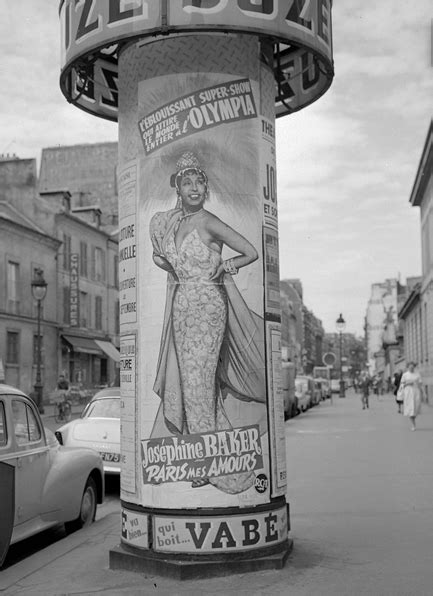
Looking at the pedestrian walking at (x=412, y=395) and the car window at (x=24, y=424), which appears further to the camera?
the pedestrian walking at (x=412, y=395)

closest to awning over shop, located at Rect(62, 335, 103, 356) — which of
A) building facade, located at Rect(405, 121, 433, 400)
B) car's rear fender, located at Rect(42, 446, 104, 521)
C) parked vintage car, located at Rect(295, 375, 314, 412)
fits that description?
parked vintage car, located at Rect(295, 375, 314, 412)

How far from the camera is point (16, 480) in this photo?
294 inches

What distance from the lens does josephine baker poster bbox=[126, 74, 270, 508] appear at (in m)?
6.37

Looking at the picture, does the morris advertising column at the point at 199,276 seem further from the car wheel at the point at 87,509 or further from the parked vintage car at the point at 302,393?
the parked vintage car at the point at 302,393

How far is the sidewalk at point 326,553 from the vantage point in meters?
5.87

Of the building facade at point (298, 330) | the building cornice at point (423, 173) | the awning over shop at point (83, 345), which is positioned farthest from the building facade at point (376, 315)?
the awning over shop at point (83, 345)

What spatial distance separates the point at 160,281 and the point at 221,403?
110 cm

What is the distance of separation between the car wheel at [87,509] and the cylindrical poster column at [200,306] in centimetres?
259

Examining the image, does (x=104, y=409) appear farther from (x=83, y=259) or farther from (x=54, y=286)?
(x=83, y=259)

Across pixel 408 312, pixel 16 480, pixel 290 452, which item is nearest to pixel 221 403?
pixel 16 480

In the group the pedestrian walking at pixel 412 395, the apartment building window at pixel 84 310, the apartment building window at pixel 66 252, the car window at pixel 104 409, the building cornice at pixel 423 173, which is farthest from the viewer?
the apartment building window at pixel 84 310

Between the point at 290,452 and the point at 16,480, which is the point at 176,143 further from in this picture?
the point at 290,452

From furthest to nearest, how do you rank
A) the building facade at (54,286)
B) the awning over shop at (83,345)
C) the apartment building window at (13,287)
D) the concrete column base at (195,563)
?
the awning over shop at (83,345) → the building facade at (54,286) → the apartment building window at (13,287) → the concrete column base at (195,563)

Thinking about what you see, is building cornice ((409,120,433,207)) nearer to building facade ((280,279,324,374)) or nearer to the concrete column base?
the concrete column base
